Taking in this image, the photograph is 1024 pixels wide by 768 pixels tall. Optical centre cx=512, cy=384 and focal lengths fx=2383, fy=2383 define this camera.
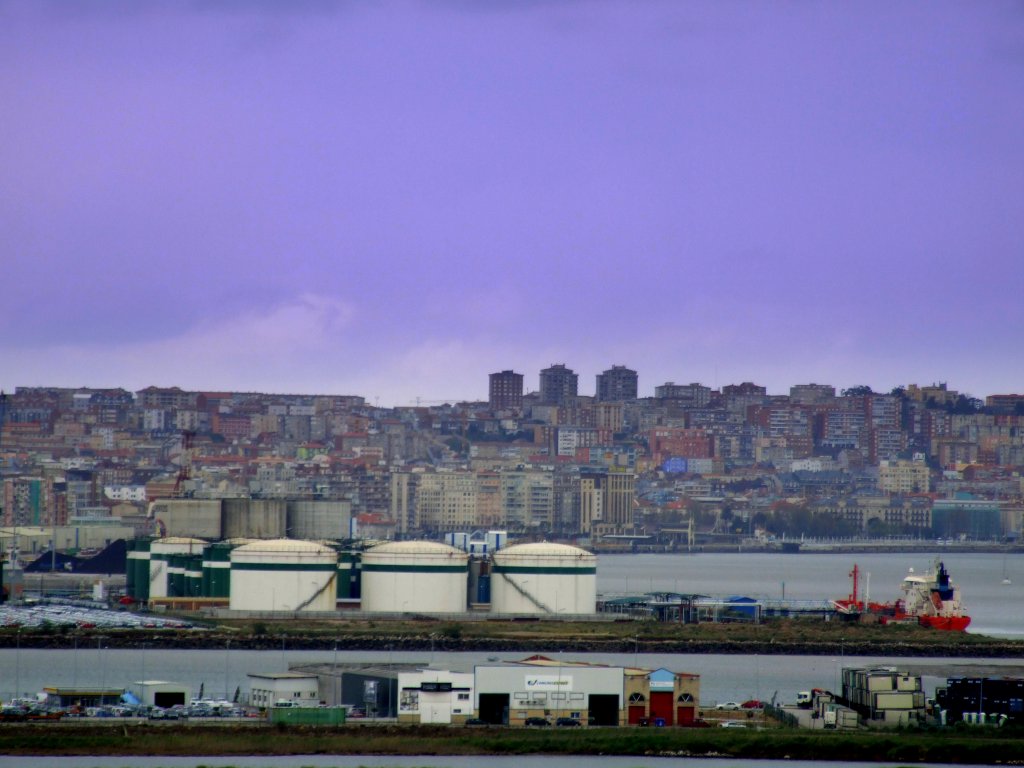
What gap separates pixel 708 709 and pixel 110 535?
58.3 meters

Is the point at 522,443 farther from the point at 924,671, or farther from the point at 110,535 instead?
the point at 924,671

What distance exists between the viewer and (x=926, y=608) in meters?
51.4

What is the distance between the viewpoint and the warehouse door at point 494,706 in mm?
29406

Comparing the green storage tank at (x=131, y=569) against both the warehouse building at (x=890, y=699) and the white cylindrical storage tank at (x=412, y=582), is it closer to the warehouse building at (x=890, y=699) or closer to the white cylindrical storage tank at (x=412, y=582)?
the white cylindrical storage tank at (x=412, y=582)

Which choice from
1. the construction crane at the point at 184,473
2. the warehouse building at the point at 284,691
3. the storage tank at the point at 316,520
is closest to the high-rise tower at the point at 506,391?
the construction crane at the point at 184,473

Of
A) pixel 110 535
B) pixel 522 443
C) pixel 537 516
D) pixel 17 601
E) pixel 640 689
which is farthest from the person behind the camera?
pixel 522 443

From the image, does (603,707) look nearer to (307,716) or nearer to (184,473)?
(307,716)

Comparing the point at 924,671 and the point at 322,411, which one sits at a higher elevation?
the point at 322,411

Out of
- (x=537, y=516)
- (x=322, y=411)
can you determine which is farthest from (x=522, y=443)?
(x=537, y=516)

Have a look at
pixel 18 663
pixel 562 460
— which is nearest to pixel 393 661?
pixel 18 663

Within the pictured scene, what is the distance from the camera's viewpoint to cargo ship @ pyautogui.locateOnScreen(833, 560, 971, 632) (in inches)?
1980

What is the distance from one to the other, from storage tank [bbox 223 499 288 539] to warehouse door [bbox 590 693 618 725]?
26.8m

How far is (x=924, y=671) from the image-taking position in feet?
124

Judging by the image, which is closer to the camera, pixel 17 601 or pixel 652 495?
pixel 17 601
